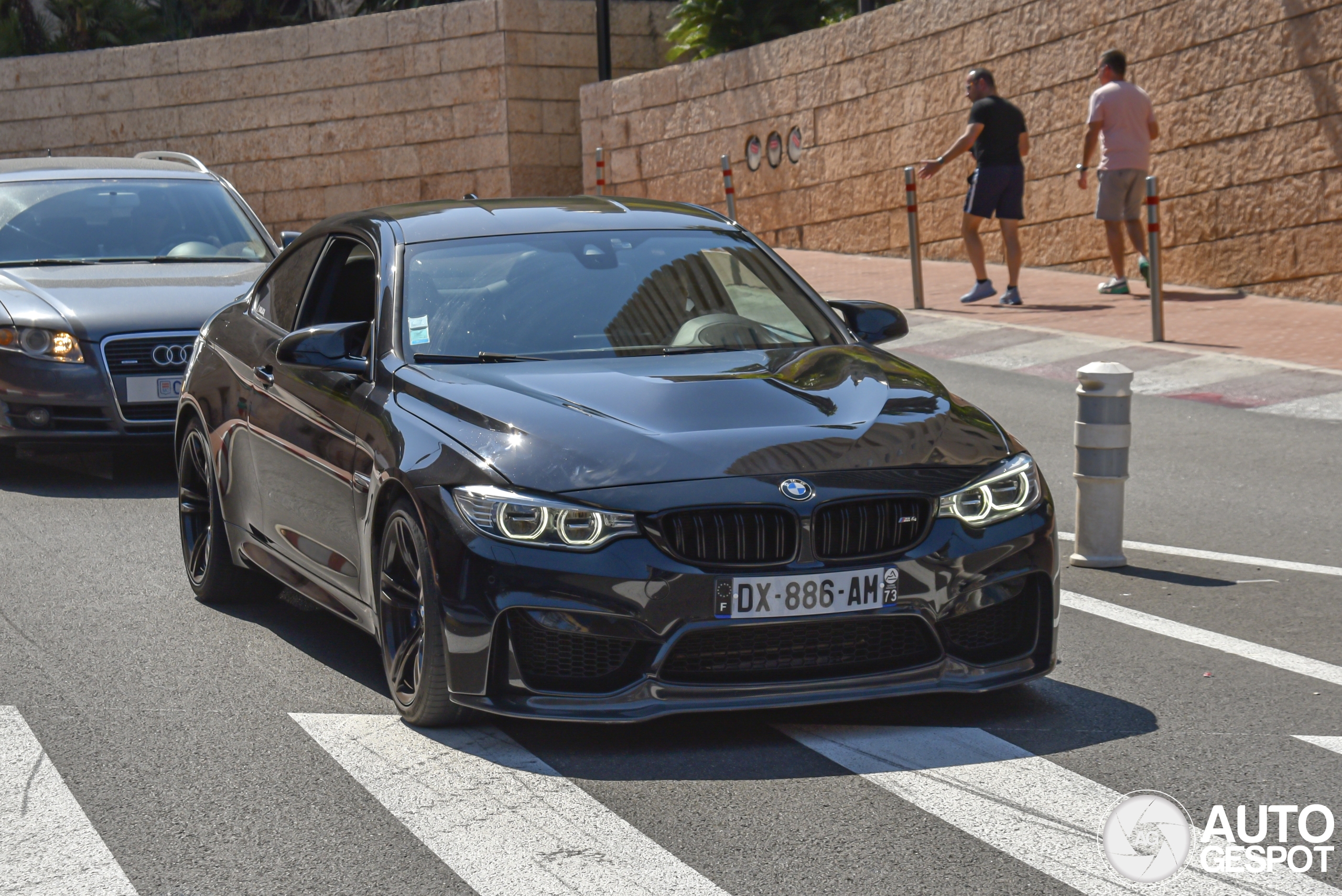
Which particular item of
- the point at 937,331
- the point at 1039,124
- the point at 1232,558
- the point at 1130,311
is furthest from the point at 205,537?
the point at 1039,124

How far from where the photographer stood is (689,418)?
15.5 feet

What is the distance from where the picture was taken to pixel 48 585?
6.91m

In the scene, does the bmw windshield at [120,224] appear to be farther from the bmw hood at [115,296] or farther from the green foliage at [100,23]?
the green foliage at [100,23]

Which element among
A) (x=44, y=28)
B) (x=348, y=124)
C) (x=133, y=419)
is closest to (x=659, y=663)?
(x=133, y=419)

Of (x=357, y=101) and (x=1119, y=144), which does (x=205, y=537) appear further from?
(x=357, y=101)

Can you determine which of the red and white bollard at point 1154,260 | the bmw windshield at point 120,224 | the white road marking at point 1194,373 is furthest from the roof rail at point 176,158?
the red and white bollard at point 1154,260

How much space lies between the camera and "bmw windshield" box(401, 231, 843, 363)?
547 centimetres

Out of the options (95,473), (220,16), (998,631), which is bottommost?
(95,473)

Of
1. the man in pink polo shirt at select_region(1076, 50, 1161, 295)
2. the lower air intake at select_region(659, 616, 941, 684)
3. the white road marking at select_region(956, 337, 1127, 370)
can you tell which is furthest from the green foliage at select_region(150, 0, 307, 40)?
the lower air intake at select_region(659, 616, 941, 684)

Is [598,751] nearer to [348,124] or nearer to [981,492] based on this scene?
[981,492]

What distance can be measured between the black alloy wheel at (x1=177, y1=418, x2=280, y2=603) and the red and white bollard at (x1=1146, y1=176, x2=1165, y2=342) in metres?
8.15

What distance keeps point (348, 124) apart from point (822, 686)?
2865cm

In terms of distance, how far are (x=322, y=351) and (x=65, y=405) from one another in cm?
438

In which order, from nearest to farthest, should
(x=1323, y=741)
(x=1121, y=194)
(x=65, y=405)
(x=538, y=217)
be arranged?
(x=1323, y=741)
(x=538, y=217)
(x=65, y=405)
(x=1121, y=194)
